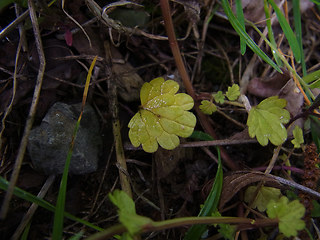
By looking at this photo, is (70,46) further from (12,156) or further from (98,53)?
(12,156)

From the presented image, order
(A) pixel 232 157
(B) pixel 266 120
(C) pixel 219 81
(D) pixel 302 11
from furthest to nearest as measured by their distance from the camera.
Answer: (D) pixel 302 11
(C) pixel 219 81
(A) pixel 232 157
(B) pixel 266 120

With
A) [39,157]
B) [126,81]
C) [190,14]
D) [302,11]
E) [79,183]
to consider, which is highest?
[190,14]

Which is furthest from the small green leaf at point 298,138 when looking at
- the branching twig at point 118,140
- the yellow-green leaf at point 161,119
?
the branching twig at point 118,140

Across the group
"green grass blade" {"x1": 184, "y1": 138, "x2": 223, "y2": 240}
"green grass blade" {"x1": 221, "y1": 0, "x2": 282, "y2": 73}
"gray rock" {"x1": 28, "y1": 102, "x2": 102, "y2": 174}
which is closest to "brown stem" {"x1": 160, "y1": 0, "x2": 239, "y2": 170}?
"green grass blade" {"x1": 184, "y1": 138, "x2": 223, "y2": 240}

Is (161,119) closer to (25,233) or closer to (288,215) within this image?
(288,215)

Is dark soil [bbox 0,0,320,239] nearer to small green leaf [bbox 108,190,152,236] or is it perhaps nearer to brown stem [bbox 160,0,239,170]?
brown stem [bbox 160,0,239,170]

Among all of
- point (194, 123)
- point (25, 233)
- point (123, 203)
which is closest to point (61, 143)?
point (25, 233)

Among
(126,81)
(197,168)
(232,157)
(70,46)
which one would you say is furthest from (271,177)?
(70,46)

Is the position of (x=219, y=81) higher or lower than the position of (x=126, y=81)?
lower
